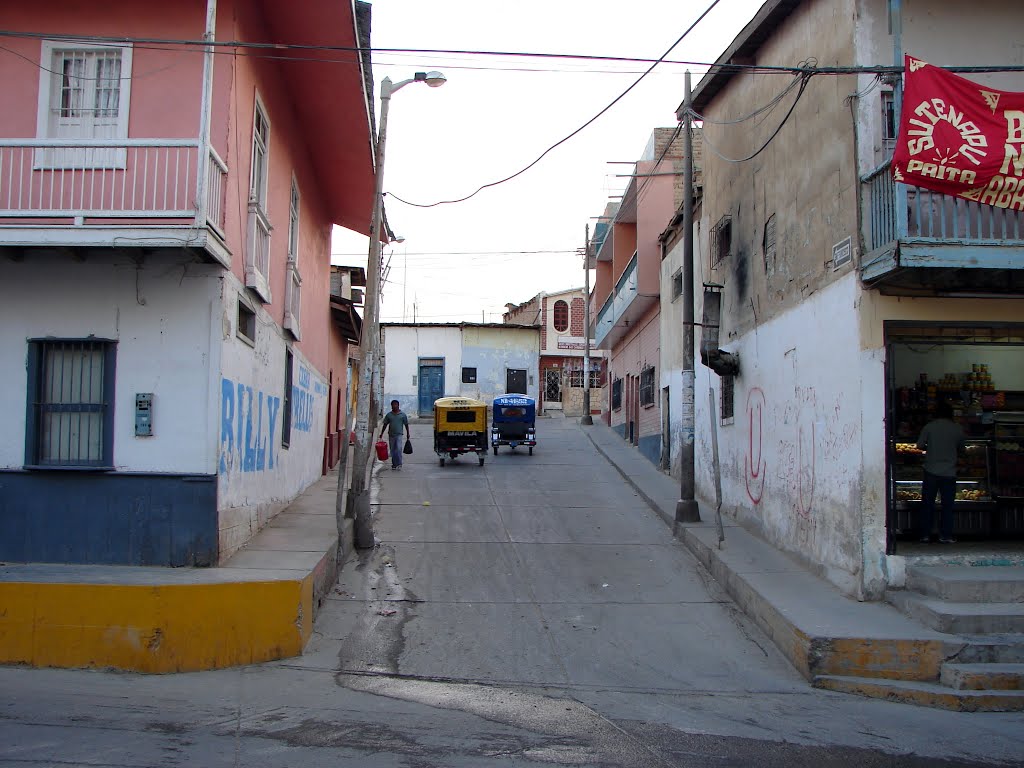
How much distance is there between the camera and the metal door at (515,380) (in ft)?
143

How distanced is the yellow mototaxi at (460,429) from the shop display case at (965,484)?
1302cm

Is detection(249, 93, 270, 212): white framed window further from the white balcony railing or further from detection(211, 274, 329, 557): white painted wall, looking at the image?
the white balcony railing

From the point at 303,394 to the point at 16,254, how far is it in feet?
25.1

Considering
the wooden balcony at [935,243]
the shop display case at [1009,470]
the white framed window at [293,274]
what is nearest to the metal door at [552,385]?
the white framed window at [293,274]

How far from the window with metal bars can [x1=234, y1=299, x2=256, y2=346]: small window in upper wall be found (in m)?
1.66

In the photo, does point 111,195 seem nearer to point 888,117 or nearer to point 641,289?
point 888,117

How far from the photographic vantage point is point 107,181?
9.94m

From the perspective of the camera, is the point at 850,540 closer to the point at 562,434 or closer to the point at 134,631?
the point at 134,631

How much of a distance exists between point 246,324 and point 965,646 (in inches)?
351

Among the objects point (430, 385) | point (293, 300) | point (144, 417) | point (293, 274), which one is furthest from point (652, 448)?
point (430, 385)

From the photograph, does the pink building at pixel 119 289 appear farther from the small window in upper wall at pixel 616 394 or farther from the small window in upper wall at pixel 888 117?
the small window in upper wall at pixel 616 394

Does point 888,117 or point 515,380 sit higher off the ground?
point 888,117

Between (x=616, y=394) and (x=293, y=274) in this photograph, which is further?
(x=616, y=394)

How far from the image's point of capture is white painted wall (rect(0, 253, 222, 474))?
1002 centimetres
